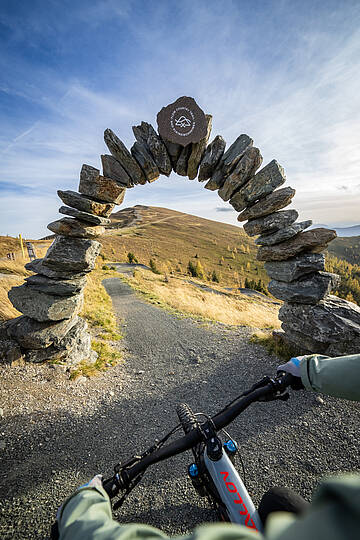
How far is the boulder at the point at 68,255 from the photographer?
21.7 feet

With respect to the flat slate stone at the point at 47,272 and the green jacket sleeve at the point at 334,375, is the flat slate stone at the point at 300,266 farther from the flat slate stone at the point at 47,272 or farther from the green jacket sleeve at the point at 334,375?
the flat slate stone at the point at 47,272

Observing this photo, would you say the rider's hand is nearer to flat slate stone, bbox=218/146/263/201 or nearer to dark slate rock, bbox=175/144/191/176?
flat slate stone, bbox=218/146/263/201

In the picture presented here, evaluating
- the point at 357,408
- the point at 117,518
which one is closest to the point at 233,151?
the point at 357,408

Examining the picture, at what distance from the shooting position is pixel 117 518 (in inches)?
128

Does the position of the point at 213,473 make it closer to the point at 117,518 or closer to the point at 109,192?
the point at 117,518

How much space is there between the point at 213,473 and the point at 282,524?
1.36 metres

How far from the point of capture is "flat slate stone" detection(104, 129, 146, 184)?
→ 6215 mm

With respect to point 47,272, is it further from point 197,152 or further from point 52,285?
point 197,152

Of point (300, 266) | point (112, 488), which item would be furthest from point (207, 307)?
point (112, 488)

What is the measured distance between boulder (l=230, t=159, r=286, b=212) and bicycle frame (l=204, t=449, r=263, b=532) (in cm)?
619

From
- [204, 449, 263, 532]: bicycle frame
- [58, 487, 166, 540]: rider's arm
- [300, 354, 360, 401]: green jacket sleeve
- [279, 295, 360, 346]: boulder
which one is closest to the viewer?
[58, 487, 166, 540]: rider's arm

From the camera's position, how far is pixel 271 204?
641cm

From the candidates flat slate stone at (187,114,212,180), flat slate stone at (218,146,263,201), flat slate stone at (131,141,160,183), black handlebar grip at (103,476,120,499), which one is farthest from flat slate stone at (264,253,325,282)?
black handlebar grip at (103,476,120,499)

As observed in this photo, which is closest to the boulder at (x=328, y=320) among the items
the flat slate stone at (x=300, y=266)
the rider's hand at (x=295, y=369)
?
the flat slate stone at (x=300, y=266)
